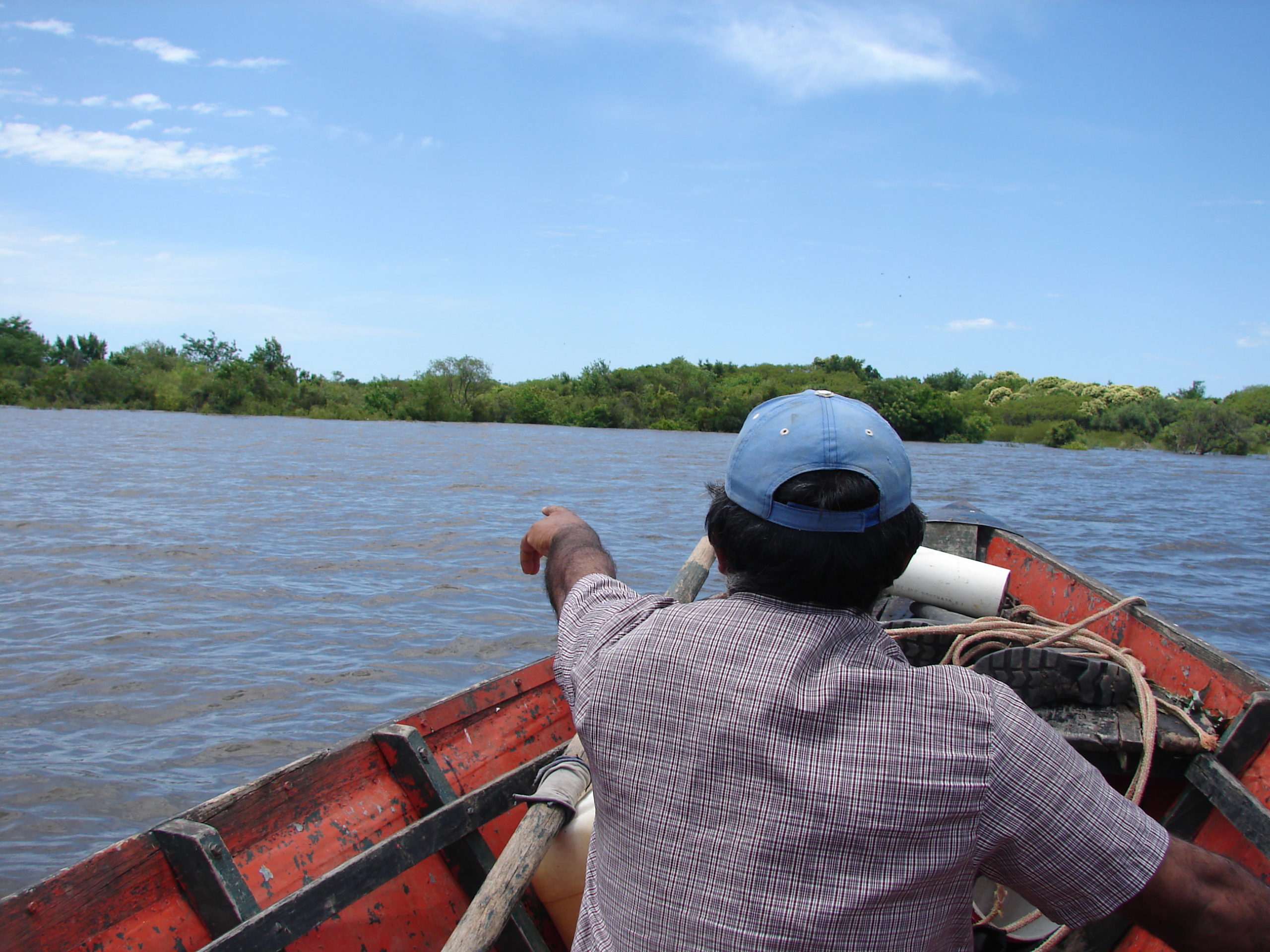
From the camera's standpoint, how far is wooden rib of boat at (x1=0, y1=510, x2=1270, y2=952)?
6.88 feet

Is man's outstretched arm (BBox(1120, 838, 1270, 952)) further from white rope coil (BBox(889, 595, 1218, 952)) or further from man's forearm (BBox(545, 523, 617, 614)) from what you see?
white rope coil (BBox(889, 595, 1218, 952))

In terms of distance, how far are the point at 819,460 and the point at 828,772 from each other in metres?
0.42

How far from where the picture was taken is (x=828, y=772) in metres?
1.15

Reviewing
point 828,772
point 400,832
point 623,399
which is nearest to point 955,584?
point 400,832

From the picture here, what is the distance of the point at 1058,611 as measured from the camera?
4.75m

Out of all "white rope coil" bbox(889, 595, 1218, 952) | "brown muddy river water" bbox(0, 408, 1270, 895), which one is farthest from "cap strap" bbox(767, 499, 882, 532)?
"brown muddy river water" bbox(0, 408, 1270, 895)

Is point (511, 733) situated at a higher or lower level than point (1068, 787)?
lower

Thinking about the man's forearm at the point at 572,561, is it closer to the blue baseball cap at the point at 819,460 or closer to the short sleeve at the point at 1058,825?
the blue baseball cap at the point at 819,460

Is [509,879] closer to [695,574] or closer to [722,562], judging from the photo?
[722,562]

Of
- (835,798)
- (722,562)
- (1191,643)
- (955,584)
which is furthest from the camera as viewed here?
(955,584)

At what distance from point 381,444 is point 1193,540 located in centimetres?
2507

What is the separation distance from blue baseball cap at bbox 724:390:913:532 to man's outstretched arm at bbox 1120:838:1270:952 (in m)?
0.60

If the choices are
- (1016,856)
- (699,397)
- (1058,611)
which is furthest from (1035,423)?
(1016,856)

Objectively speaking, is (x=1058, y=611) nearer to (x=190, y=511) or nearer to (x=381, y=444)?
(x=190, y=511)
